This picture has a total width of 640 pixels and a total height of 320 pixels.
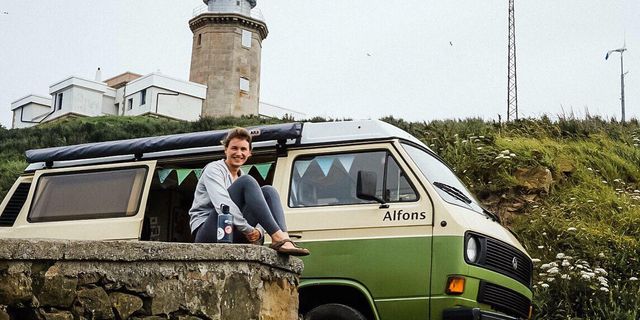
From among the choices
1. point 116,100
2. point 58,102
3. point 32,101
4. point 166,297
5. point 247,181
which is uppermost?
point 32,101

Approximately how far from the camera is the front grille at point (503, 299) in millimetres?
7020

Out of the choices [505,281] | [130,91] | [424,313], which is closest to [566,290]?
[505,281]

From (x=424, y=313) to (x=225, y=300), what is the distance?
2275 mm

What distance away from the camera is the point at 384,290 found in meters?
7.02

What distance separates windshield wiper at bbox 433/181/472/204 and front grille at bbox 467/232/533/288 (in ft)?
1.80

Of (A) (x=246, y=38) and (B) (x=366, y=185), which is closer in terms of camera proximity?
(B) (x=366, y=185)

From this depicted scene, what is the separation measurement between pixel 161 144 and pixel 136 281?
3.74 m

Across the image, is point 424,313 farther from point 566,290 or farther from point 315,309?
point 566,290

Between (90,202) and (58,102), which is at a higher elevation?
(58,102)

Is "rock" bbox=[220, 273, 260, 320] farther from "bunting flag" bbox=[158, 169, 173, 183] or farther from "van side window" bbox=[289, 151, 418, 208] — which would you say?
"bunting flag" bbox=[158, 169, 173, 183]

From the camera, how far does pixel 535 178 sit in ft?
46.7

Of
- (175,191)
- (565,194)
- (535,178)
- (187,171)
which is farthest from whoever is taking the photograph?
(535,178)

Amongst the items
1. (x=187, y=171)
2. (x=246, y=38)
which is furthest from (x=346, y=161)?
(x=246, y=38)

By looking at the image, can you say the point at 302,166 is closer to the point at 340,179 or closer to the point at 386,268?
the point at 340,179
